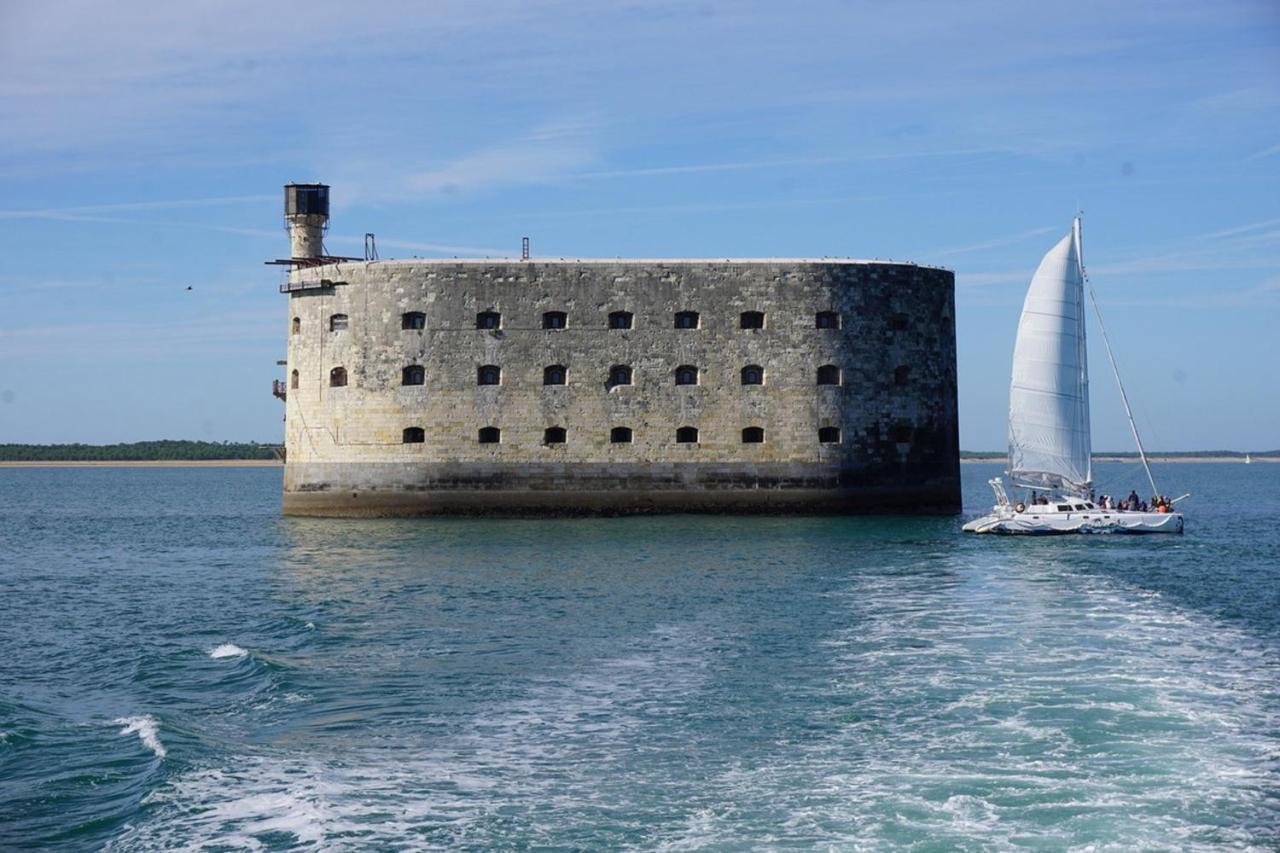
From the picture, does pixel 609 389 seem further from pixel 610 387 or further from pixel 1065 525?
pixel 1065 525

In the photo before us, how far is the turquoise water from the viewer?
10695 millimetres

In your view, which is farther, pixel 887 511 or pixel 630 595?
pixel 887 511

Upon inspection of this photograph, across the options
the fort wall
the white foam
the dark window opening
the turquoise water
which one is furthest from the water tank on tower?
the white foam

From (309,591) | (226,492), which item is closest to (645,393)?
(309,591)

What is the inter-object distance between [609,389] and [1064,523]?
38.3ft

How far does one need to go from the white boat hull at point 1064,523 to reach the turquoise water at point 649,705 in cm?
566

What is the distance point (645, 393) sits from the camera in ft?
124

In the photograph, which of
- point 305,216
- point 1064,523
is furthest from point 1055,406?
point 305,216

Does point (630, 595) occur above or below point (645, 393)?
below

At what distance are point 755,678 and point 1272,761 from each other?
213 inches

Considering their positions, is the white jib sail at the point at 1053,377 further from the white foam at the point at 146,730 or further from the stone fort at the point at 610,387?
the white foam at the point at 146,730

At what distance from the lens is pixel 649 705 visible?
14383mm

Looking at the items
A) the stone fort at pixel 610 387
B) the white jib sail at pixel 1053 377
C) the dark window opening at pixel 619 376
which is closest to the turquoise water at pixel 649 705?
the white jib sail at pixel 1053 377

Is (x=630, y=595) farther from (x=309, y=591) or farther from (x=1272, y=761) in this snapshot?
(x=1272, y=761)
